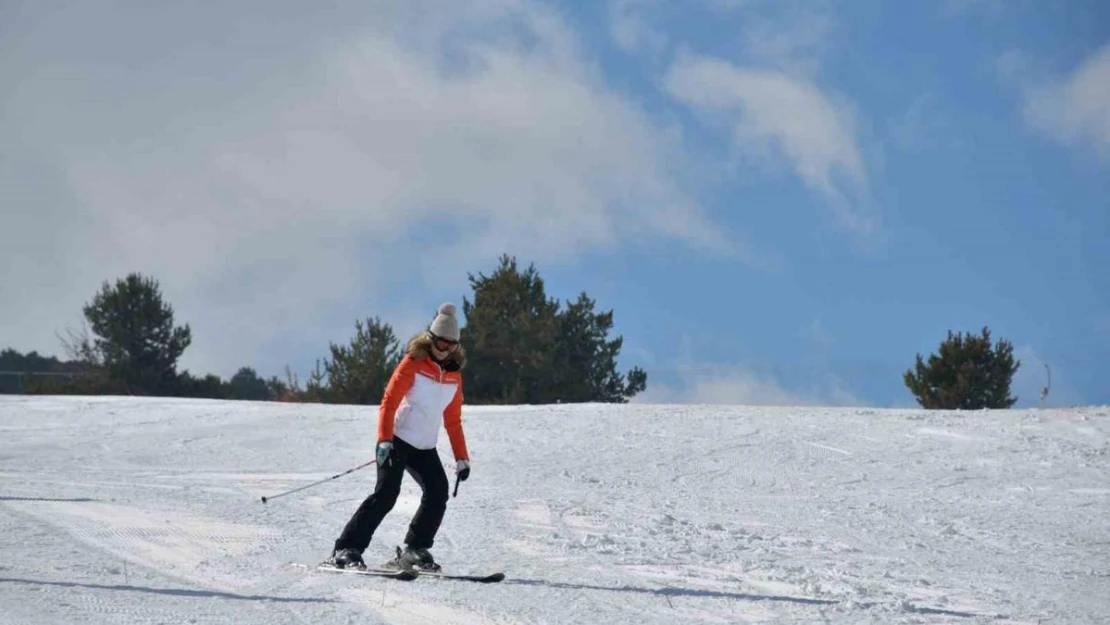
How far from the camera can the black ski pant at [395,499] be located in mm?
8305

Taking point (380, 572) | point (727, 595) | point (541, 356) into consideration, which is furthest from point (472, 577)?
point (541, 356)

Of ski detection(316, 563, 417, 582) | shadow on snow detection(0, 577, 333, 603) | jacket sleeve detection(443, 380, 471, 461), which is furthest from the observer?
jacket sleeve detection(443, 380, 471, 461)

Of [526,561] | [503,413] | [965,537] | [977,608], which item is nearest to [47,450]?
[503,413]

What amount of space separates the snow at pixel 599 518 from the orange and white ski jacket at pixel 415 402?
0.98 metres

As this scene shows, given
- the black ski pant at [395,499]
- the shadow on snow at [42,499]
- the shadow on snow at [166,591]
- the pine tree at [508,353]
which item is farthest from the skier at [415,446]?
the pine tree at [508,353]

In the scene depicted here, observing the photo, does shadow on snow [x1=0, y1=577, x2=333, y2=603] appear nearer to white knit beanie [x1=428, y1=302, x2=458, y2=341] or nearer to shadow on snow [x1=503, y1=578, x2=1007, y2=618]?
Result: shadow on snow [x1=503, y1=578, x2=1007, y2=618]

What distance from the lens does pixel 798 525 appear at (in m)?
11.6

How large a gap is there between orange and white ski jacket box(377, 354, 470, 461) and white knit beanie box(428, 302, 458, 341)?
0.19m

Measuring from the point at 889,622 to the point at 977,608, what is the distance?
1.07 m

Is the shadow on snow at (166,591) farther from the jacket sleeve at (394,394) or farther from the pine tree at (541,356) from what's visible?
the pine tree at (541,356)

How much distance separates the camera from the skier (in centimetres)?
825

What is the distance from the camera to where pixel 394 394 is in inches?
324

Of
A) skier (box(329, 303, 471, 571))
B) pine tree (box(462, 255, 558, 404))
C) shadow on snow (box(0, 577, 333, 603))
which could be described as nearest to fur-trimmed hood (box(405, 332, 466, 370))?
skier (box(329, 303, 471, 571))

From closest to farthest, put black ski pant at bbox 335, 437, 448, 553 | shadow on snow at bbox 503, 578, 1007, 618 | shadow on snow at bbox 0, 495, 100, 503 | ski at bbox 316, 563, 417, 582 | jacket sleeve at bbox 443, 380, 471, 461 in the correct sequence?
1. shadow on snow at bbox 503, 578, 1007, 618
2. ski at bbox 316, 563, 417, 582
3. black ski pant at bbox 335, 437, 448, 553
4. jacket sleeve at bbox 443, 380, 471, 461
5. shadow on snow at bbox 0, 495, 100, 503
